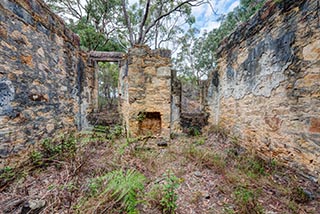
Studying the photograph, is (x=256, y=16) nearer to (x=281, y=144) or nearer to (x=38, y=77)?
(x=281, y=144)

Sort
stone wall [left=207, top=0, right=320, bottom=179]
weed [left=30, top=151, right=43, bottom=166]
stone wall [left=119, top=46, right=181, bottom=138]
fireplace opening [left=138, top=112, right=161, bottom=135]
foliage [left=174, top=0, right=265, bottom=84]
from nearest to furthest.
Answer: stone wall [left=207, top=0, right=320, bottom=179]
weed [left=30, top=151, right=43, bottom=166]
stone wall [left=119, top=46, right=181, bottom=138]
fireplace opening [left=138, top=112, right=161, bottom=135]
foliage [left=174, top=0, right=265, bottom=84]

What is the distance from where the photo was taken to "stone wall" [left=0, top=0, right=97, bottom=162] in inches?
71.3

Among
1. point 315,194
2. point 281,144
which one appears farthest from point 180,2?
point 315,194

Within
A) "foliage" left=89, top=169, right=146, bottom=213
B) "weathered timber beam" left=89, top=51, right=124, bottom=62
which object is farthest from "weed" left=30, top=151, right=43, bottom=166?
"weathered timber beam" left=89, top=51, right=124, bottom=62

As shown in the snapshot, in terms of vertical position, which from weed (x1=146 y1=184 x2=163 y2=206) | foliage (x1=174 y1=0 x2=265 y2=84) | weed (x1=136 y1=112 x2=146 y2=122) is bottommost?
weed (x1=146 y1=184 x2=163 y2=206)

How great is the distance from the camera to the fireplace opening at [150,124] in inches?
143

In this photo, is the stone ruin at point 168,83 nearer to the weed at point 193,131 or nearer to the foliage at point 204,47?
the weed at point 193,131

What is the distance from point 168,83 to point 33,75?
2507 millimetres

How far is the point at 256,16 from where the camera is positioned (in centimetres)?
259

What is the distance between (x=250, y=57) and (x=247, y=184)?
230 centimetres

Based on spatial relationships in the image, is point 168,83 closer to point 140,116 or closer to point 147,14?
point 140,116

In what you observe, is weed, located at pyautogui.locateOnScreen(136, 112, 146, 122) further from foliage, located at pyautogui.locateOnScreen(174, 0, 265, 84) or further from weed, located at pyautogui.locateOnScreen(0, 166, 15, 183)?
foliage, located at pyautogui.locateOnScreen(174, 0, 265, 84)

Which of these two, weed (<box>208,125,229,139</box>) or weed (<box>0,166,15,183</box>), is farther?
weed (<box>208,125,229,139</box>)

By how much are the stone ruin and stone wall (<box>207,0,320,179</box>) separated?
0.4 inches
